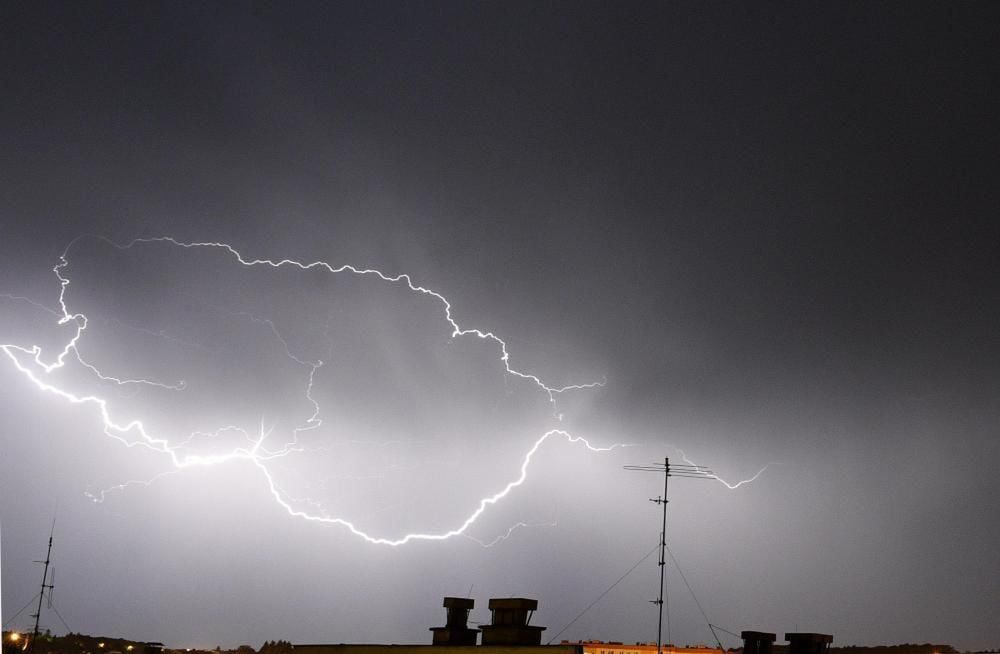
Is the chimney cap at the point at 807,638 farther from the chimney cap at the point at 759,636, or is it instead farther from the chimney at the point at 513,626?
the chimney at the point at 513,626

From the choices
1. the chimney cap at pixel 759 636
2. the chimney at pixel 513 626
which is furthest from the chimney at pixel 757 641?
the chimney at pixel 513 626

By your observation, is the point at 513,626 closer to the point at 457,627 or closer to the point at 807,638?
the point at 457,627

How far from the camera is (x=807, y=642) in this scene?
13.6m

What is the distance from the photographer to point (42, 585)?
30.5 m

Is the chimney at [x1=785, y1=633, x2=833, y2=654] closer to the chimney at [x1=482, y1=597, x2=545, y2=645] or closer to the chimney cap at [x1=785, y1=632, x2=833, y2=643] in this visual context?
the chimney cap at [x1=785, y1=632, x2=833, y2=643]

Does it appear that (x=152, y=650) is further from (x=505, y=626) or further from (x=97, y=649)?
(x=97, y=649)

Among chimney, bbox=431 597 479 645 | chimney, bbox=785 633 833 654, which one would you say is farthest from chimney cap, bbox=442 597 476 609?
chimney, bbox=785 633 833 654

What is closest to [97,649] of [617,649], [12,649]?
[12,649]

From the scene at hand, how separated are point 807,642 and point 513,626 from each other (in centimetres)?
492

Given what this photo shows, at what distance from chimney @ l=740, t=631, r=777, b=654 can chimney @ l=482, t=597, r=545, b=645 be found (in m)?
3.45

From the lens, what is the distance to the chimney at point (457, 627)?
17.0m

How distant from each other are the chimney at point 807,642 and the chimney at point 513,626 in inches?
168

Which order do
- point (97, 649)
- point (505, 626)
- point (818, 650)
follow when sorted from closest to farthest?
point (818, 650), point (505, 626), point (97, 649)

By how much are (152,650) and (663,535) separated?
1543 centimetres
